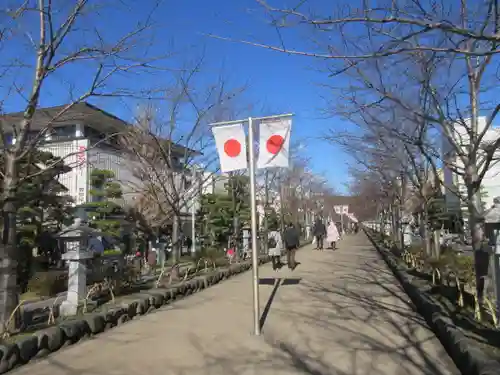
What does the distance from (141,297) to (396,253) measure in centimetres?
1279

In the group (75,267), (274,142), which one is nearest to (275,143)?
(274,142)

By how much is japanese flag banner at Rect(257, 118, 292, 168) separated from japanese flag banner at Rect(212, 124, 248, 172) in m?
0.32

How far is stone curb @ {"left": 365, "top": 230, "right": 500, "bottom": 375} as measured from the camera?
4137 millimetres

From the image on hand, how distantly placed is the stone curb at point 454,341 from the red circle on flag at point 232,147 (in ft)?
12.0

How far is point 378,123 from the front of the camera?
360 inches

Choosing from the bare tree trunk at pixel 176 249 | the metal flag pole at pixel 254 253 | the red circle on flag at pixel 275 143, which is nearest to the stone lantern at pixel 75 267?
the metal flag pole at pixel 254 253

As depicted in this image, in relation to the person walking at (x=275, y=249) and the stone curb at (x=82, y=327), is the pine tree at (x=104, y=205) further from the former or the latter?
the stone curb at (x=82, y=327)

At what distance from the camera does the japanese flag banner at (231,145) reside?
22.6 ft

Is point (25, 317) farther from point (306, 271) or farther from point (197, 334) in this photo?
point (306, 271)

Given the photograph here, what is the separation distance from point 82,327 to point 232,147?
3.37m

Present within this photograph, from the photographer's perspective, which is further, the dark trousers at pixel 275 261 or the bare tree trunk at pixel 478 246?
the dark trousers at pixel 275 261

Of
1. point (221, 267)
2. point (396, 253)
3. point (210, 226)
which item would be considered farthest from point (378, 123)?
point (210, 226)

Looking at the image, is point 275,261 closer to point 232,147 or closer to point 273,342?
point 232,147

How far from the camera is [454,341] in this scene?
17.1ft
